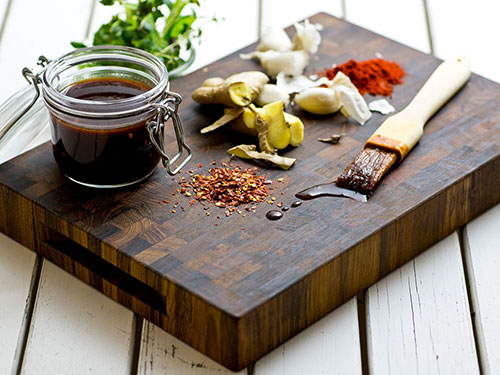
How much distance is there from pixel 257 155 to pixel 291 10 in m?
0.91

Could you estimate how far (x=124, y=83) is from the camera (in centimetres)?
146

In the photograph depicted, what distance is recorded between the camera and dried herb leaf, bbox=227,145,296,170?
4.89 ft

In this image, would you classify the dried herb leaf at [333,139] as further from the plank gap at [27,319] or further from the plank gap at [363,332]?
the plank gap at [27,319]

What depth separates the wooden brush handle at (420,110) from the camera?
152cm

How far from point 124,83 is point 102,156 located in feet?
0.47

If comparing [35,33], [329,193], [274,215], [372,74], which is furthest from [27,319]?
[35,33]

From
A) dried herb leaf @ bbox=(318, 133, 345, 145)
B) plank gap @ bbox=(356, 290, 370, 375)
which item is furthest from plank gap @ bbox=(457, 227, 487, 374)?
dried herb leaf @ bbox=(318, 133, 345, 145)

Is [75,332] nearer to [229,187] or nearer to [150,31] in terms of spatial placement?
[229,187]

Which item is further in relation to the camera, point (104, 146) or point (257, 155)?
point (257, 155)

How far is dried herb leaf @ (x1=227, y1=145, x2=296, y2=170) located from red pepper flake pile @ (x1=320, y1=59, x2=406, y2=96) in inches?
12.2

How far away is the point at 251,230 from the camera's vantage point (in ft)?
4.41

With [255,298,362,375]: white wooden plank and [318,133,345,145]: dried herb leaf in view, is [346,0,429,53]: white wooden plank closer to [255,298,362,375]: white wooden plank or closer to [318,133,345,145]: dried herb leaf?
[318,133,345,145]: dried herb leaf

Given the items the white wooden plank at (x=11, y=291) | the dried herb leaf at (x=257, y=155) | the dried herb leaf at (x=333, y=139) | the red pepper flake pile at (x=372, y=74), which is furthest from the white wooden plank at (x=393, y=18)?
the white wooden plank at (x=11, y=291)

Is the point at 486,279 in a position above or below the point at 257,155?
below
